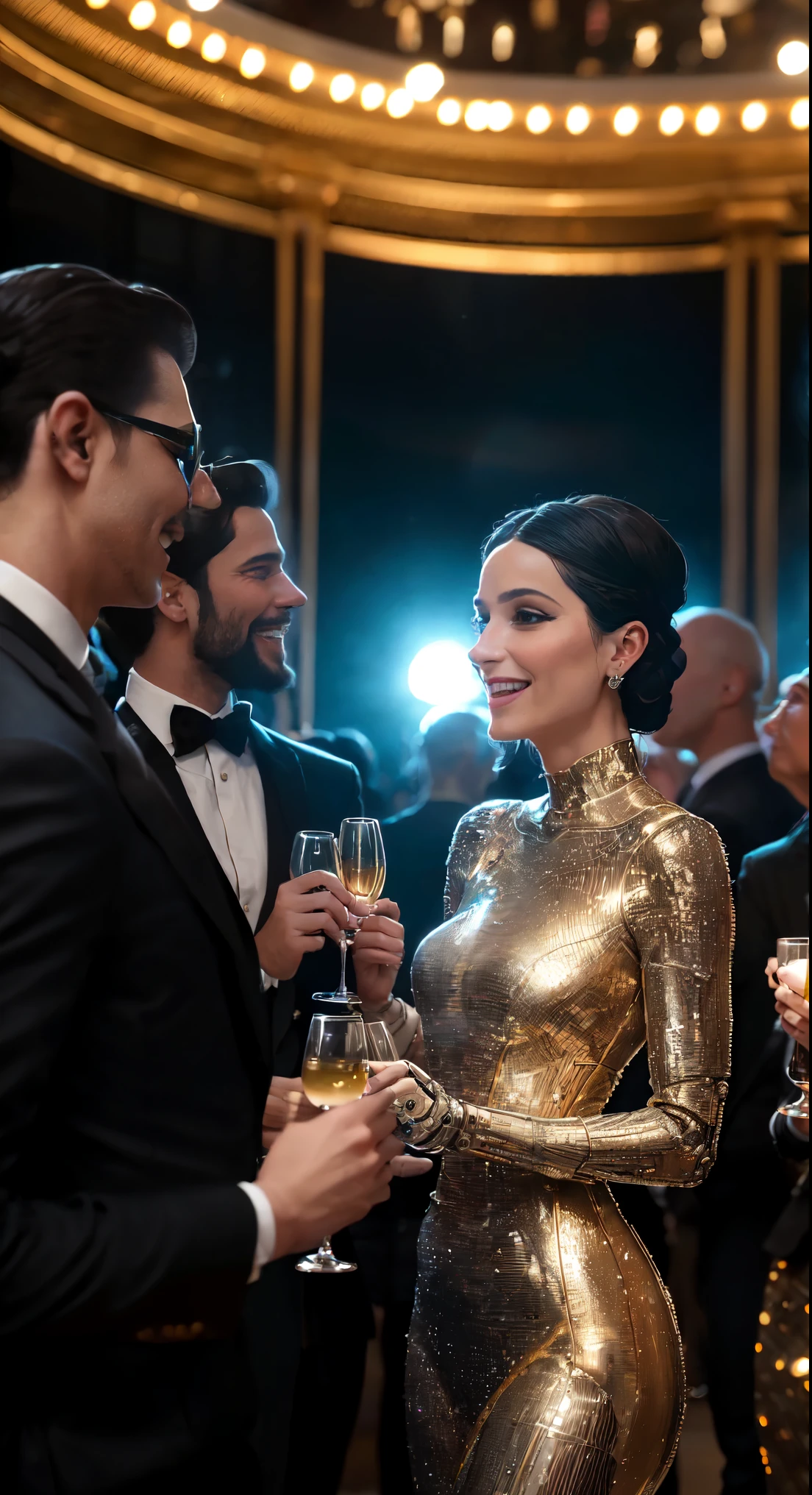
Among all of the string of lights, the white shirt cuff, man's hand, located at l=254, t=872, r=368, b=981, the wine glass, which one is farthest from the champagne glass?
the string of lights

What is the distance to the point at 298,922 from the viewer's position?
5.79 feet

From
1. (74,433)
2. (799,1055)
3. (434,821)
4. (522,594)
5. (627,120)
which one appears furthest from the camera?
(627,120)

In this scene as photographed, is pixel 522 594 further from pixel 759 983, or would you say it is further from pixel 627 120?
pixel 627 120

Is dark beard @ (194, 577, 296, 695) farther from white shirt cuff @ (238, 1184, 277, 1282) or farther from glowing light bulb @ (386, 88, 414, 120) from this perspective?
glowing light bulb @ (386, 88, 414, 120)

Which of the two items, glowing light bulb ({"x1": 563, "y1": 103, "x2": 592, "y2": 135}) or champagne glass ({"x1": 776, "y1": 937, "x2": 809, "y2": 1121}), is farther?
glowing light bulb ({"x1": 563, "y1": 103, "x2": 592, "y2": 135})

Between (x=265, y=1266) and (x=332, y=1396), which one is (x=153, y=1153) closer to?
(x=265, y=1266)

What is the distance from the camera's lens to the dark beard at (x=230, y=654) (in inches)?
68.6

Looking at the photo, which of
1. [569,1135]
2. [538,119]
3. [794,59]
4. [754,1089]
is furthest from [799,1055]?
[794,59]

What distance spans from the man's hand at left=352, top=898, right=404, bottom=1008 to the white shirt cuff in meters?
0.66

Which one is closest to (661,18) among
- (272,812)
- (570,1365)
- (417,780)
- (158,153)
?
(158,153)

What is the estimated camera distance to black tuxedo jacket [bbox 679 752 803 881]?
97.9 inches

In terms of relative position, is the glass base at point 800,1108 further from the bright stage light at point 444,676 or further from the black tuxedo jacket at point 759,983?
the bright stage light at point 444,676

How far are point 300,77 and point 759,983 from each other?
2.09 meters

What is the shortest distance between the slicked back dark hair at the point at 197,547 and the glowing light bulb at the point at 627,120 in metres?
1.55
